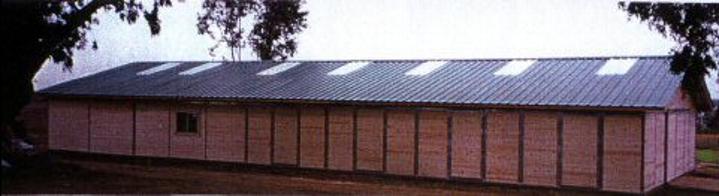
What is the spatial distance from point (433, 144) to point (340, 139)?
3004 mm

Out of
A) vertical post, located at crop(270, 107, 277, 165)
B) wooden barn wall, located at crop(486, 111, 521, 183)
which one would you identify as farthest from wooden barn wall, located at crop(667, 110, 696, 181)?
vertical post, located at crop(270, 107, 277, 165)

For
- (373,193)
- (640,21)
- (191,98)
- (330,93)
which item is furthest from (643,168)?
(191,98)

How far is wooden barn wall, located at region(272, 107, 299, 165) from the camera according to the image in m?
21.9

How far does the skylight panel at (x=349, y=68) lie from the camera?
80.3 feet

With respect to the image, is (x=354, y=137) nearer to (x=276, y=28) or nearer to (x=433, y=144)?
(x=433, y=144)

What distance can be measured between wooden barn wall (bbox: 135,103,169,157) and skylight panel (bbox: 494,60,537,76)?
1138 cm

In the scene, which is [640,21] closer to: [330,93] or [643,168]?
[643,168]

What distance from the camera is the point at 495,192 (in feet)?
60.8

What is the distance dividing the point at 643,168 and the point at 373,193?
21.8 ft

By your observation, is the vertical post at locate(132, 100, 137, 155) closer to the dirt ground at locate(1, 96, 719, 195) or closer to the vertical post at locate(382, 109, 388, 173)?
the dirt ground at locate(1, 96, 719, 195)

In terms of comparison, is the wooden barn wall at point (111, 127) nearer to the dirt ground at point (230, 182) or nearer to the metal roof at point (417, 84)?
the metal roof at point (417, 84)

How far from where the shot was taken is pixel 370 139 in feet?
67.6

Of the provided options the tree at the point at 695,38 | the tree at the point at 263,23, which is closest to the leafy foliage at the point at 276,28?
the tree at the point at 263,23

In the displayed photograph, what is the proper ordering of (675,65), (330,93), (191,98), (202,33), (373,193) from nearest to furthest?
1. (675,65)
2. (373,193)
3. (330,93)
4. (191,98)
5. (202,33)
